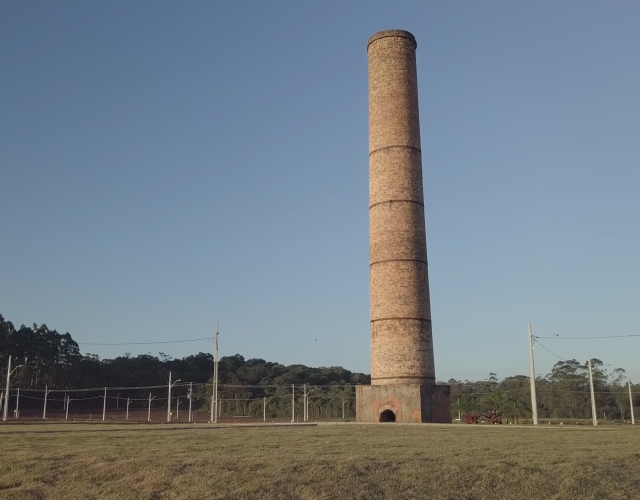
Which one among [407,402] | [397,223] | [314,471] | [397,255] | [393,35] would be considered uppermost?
[393,35]

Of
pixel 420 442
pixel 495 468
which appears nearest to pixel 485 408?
pixel 420 442

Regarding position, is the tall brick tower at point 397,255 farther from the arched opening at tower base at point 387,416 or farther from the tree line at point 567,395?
the tree line at point 567,395

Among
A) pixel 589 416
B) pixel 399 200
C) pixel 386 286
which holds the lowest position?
pixel 589 416

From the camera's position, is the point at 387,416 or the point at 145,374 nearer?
the point at 387,416

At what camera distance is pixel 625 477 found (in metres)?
11.5

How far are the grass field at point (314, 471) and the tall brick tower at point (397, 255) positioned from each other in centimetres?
1235

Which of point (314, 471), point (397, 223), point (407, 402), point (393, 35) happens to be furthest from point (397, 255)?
point (314, 471)

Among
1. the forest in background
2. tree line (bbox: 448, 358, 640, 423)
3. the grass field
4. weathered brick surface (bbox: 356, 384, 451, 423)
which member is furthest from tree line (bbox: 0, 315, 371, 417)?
the grass field

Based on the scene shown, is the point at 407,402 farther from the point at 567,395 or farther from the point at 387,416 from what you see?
the point at 567,395

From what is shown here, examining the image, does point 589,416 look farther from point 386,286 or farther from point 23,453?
point 23,453

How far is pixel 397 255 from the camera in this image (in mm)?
27938

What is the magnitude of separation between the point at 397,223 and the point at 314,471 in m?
18.6

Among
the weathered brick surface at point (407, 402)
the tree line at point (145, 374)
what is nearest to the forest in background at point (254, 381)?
the tree line at point (145, 374)

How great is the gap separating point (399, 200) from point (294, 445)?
15.7 metres
